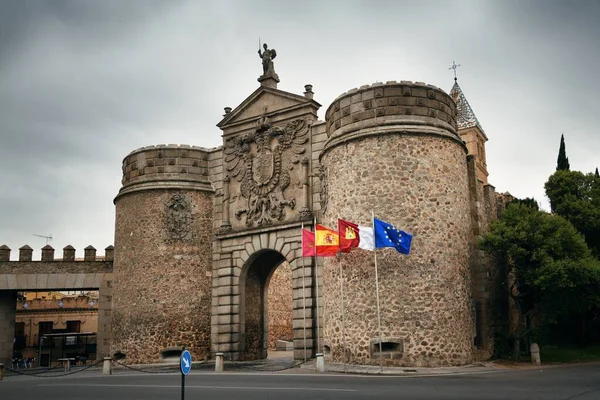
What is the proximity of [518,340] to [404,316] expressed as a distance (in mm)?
6099

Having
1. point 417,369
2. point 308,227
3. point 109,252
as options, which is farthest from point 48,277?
point 417,369

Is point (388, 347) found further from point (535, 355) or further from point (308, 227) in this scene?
point (308, 227)

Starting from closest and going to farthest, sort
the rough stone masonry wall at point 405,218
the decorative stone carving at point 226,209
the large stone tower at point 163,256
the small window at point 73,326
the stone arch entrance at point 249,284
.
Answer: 1. the rough stone masonry wall at point 405,218
2. the stone arch entrance at point 249,284
3. the large stone tower at point 163,256
4. the decorative stone carving at point 226,209
5. the small window at point 73,326

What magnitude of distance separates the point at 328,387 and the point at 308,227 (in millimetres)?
11108

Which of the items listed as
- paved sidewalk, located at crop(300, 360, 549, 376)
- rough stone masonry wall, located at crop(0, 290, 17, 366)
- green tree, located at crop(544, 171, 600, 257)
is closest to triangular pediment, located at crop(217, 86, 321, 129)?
paved sidewalk, located at crop(300, 360, 549, 376)

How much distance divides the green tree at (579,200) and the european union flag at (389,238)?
12105mm

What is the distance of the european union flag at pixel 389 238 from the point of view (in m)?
20.9

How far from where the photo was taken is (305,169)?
86.2 ft

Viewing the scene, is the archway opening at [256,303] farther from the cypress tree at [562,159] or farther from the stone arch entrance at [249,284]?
the cypress tree at [562,159]

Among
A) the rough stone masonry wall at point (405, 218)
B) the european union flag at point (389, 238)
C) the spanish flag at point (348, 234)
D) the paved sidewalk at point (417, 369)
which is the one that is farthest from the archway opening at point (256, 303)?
the european union flag at point (389, 238)

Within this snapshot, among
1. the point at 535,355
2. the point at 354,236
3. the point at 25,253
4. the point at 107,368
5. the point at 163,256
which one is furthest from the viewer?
the point at 25,253

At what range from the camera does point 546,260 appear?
23.1m

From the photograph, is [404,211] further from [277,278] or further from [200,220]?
[277,278]

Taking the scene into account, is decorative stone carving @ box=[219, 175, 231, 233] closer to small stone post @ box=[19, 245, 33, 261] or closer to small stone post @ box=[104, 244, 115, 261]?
small stone post @ box=[104, 244, 115, 261]
